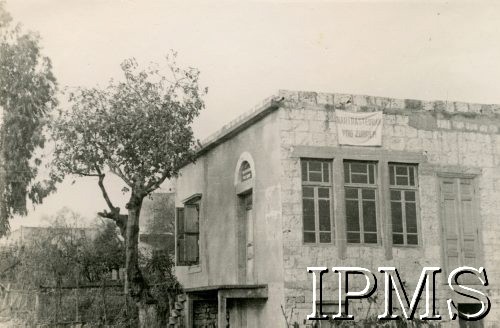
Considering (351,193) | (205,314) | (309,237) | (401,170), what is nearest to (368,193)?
(351,193)

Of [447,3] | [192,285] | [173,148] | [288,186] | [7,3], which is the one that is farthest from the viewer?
[192,285]

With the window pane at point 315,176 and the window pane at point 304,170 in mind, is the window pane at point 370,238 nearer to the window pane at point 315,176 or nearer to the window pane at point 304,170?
the window pane at point 315,176

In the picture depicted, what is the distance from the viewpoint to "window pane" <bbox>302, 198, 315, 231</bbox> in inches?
469

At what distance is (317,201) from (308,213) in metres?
0.30

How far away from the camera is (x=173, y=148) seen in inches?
550

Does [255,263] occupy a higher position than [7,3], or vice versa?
[7,3]

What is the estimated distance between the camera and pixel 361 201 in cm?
1233

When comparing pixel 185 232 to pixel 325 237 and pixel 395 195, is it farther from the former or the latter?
pixel 395 195

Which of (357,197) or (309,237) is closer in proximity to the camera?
(309,237)

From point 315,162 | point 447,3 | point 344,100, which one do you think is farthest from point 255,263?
point 447,3

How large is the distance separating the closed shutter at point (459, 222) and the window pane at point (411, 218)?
67 cm

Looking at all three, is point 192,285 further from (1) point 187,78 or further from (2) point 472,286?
(2) point 472,286

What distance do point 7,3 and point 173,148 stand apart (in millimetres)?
5081

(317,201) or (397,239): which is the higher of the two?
(317,201)
